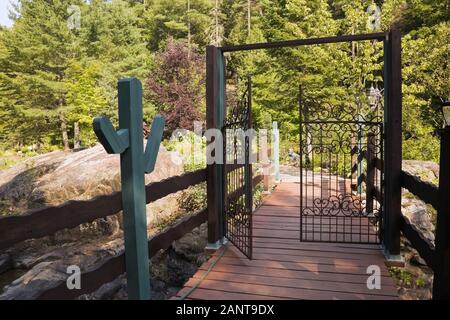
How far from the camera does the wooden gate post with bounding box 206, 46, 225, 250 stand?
3.96m

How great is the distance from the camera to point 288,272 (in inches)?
135

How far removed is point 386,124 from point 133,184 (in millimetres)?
2640

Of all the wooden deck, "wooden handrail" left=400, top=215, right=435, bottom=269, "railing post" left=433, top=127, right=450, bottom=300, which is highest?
"railing post" left=433, top=127, right=450, bottom=300

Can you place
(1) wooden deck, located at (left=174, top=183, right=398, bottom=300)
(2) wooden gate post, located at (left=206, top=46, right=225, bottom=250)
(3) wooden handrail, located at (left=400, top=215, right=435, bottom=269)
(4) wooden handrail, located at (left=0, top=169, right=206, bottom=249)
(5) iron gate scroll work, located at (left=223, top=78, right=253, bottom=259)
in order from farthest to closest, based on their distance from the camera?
(2) wooden gate post, located at (left=206, top=46, right=225, bottom=250) < (5) iron gate scroll work, located at (left=223, top=78, right=253, bottom=259) < (1) wooden deck, located at (left=174, top=183, right=398, bottom=300) < (3) wooden handrail, located at (left=400, top=215, right=435, bottom=269) < (4) wooden handrail, located at (left=0, top=169, right=206, bottom=249)

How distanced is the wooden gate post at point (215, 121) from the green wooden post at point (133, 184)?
5.05 ft

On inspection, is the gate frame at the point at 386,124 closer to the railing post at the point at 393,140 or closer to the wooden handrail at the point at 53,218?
the railing post at the point at 393,140

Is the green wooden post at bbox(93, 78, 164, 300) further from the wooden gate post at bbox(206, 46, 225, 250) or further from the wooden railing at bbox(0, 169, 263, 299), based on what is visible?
the wooden gate post at bbox(206, 46, 225, 250)

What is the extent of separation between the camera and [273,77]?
18.0 m

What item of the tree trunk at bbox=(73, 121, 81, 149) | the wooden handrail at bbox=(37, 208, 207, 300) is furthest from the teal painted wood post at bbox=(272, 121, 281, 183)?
the tree trunk at bbox=(73, 121, 81, 149)

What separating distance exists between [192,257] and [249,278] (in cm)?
297

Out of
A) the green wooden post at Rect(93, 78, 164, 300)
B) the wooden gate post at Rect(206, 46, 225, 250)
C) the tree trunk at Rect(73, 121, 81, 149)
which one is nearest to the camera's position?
the green wooden post at Rect(93, 78, 164, 300)

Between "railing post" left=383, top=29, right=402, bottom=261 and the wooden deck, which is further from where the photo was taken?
Answer: "railing post" left=383, top=29, right=402, bottom=261

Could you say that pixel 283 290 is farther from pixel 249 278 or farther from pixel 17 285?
pixel 17 285
